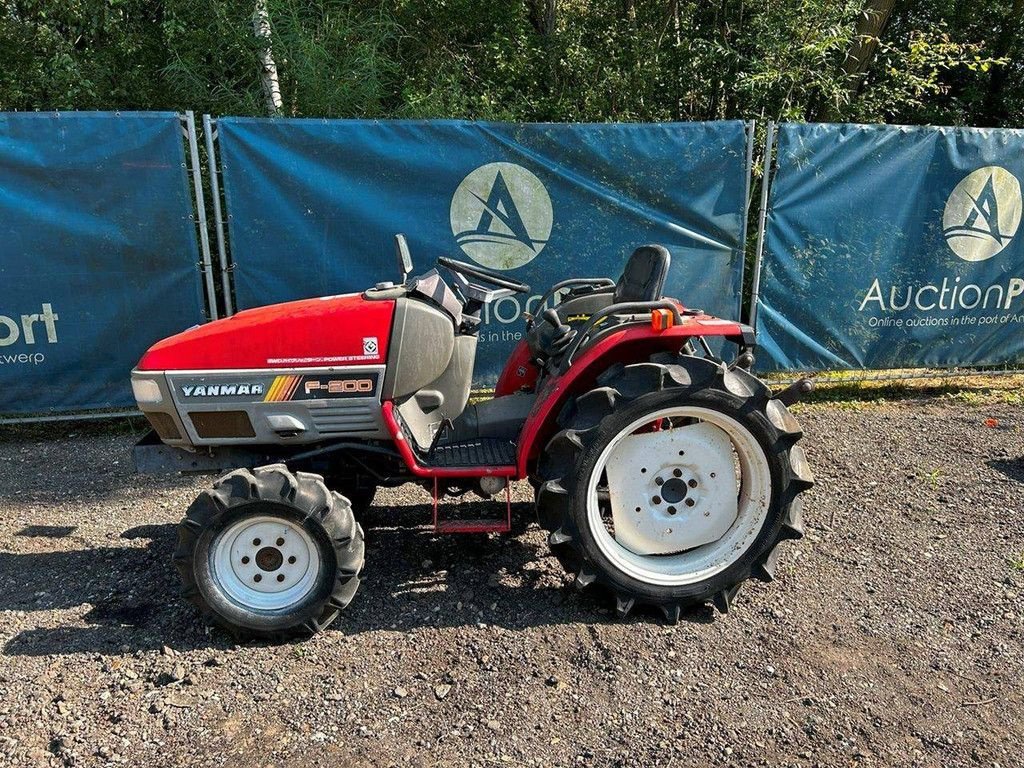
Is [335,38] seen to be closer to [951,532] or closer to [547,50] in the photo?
[547,50]

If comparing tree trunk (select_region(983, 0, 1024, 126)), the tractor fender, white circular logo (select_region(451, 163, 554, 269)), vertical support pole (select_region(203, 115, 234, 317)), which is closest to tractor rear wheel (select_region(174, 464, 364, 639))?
the tractor fender

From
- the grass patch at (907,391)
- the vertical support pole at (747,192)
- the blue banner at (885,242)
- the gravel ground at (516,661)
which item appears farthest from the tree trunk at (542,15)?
the gravel ground at (516,661)

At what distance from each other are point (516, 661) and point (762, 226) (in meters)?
4.03

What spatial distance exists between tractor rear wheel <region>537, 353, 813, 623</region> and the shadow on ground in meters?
0.19

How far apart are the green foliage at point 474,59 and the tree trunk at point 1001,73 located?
859 mm

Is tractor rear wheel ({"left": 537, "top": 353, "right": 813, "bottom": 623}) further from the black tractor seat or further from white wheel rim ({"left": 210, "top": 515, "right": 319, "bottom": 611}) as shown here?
white wheel rim ({"left": 210, "top": 515, "right": 319, "bottom": 611})

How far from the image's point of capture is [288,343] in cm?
308

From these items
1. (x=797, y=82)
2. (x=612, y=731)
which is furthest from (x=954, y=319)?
(x=612, y=731)

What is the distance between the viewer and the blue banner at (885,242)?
225 inches

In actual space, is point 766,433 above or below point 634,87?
below

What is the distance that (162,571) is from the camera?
11.5 feet

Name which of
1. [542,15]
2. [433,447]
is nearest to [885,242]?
[433,447]

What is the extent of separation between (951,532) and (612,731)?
240 cm

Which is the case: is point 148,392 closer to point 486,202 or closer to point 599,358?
point 599,358
